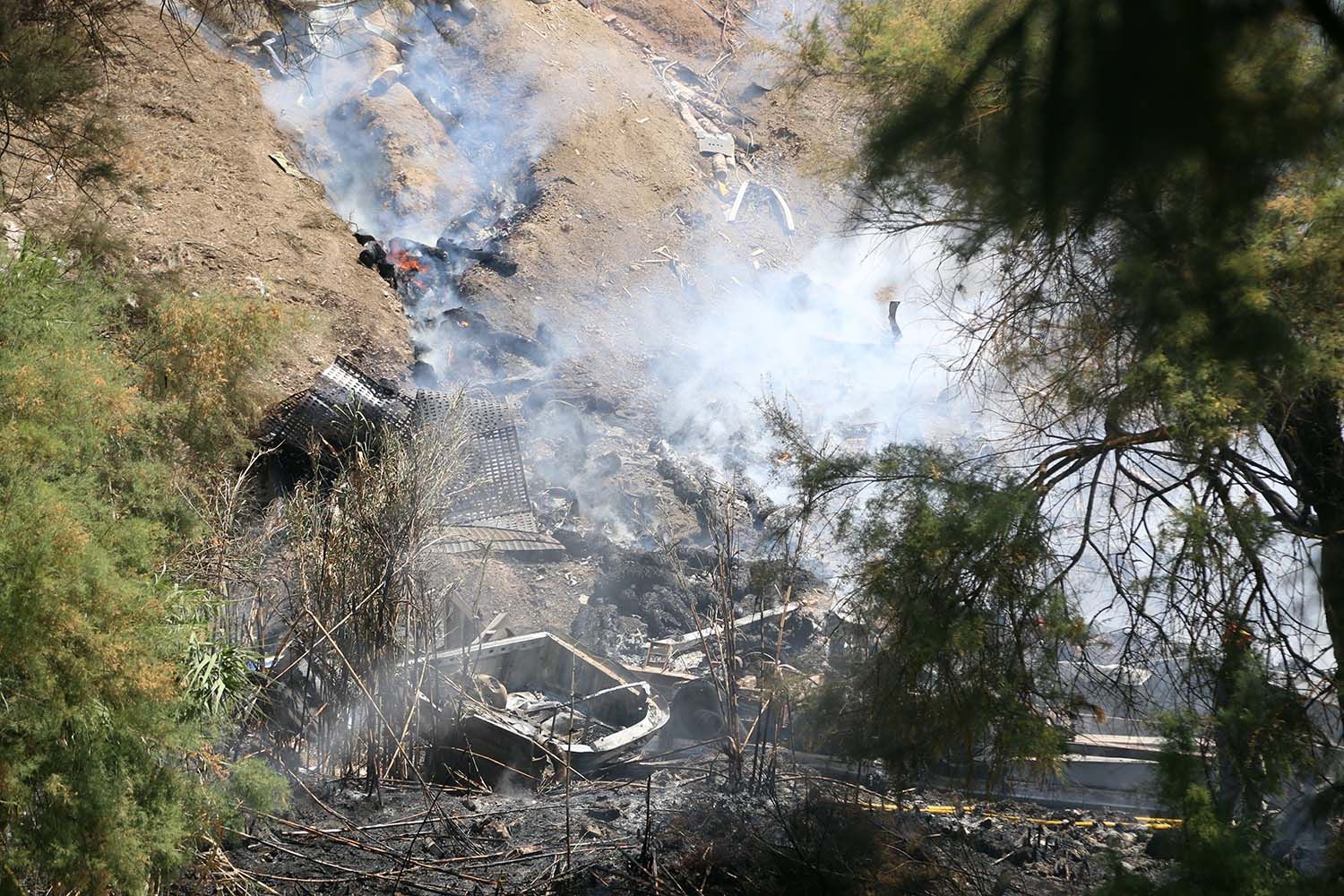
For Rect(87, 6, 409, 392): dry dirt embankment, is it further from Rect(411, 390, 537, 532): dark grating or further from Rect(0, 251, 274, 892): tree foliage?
Rect(0, 251, 274, 892): tree foliage

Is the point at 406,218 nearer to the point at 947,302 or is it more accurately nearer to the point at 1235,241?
the point at 947,302

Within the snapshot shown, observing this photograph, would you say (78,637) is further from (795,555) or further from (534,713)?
(534,713)

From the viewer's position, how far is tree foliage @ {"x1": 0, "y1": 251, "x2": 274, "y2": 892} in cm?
399

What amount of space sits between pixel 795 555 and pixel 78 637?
13.2 ft

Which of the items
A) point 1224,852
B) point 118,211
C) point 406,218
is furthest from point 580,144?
point 1224,852

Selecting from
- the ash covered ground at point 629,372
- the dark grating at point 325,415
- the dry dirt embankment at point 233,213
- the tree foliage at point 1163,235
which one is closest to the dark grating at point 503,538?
the ash covered ground at point 629,372

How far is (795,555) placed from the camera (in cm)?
645

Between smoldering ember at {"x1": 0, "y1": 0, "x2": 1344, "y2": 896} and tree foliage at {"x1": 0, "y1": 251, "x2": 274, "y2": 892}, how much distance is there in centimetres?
2

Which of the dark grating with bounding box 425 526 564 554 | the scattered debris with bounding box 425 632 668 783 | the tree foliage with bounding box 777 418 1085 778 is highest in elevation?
the dark grating with bounding box 425 526 564 554

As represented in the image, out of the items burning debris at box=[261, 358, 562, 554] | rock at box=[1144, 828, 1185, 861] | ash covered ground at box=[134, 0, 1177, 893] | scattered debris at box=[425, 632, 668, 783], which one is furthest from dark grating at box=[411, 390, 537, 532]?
rock at box=[1144, 828, 1185, 861]

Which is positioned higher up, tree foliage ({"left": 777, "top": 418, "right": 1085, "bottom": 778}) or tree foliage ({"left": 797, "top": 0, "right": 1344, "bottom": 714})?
tree foliage ({"left": 797, "top": 0, "right": 1344, "bottom": 714})

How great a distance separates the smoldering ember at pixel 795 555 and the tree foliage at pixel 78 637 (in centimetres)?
2

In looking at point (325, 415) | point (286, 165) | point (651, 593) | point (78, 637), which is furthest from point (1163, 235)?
point (286, 165)

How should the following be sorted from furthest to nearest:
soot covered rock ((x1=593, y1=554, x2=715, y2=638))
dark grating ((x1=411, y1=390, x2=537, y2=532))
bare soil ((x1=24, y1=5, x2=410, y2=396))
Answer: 1. bare soil ((x1=24, y1=5, x2=410, y2=396))
2. dark grating ((x1=411, y1=390, x2=537, y2=532))
3. soot covered rock ((x1=593, y1=554, x2=715, y2=638))
